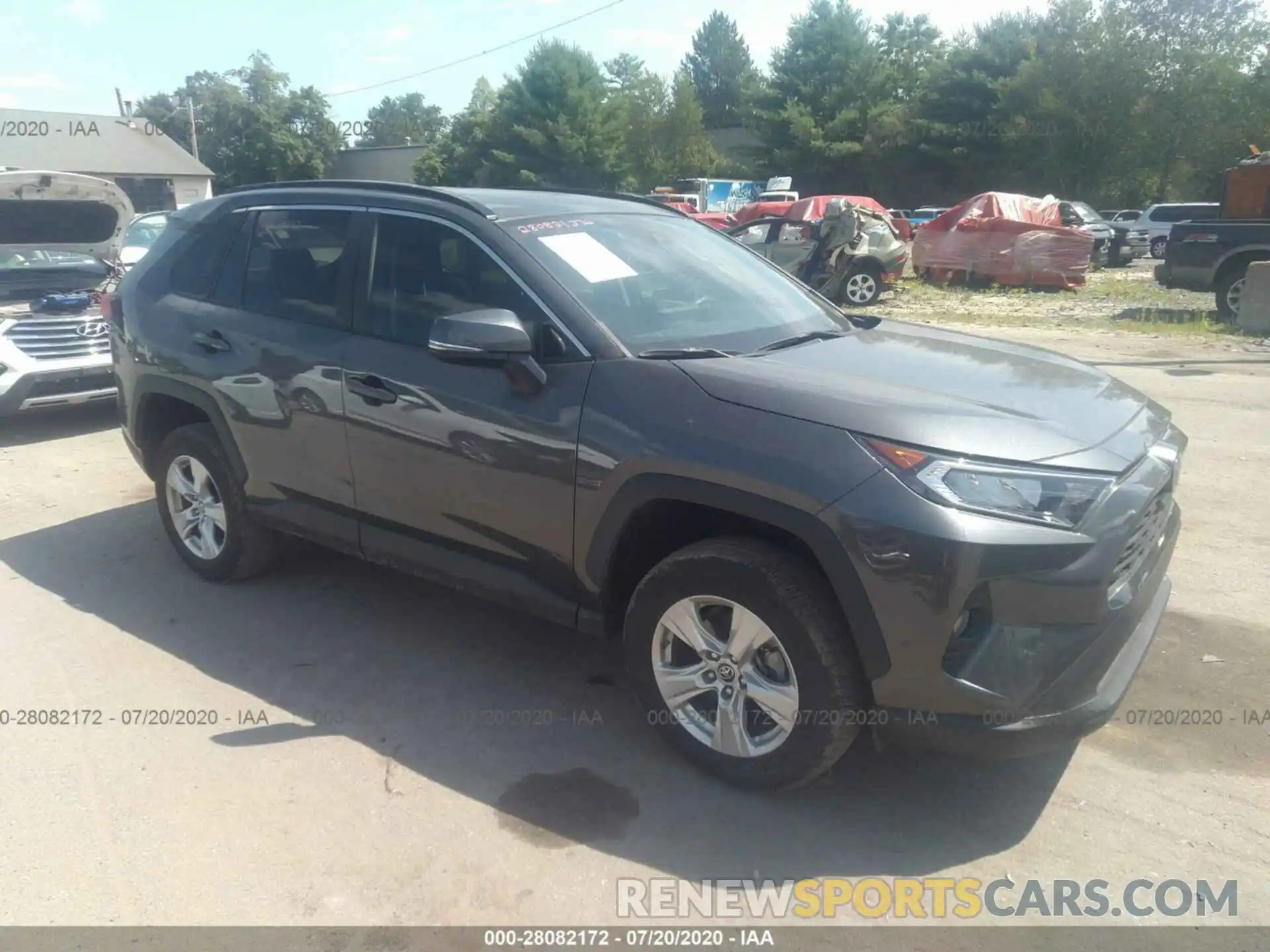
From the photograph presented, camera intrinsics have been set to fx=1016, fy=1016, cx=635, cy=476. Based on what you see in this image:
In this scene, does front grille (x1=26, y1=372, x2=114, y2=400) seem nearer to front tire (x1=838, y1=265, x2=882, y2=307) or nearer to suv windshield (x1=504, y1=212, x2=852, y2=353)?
suv windshield (x1=504, y1=212, x2=852, y2=353)

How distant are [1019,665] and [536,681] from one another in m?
1.95

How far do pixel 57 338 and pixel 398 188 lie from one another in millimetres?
5018

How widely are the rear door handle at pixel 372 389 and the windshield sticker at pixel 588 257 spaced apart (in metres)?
0.82

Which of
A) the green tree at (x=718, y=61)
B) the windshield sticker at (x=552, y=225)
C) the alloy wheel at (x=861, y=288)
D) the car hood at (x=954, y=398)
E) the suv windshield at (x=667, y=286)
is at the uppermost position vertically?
the green tree at (x=718, y=61)

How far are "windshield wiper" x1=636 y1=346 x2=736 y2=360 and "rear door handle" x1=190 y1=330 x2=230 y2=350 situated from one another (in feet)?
7.12

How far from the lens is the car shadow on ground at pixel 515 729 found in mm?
3047

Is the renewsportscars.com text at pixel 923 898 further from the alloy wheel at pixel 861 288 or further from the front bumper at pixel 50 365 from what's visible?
the alloy wheel at pixel 861 288

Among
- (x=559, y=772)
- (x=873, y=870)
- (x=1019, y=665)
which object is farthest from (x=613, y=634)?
(x=1019, y=665)

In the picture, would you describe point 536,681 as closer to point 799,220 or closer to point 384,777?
point 384,777

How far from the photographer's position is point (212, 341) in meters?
4.59

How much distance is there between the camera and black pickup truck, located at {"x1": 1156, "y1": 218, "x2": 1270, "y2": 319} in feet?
44.5

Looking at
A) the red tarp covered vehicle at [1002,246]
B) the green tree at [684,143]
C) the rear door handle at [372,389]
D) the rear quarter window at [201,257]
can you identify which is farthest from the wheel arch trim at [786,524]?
the green tree at [684,143]

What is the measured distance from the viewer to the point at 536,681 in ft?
13.2

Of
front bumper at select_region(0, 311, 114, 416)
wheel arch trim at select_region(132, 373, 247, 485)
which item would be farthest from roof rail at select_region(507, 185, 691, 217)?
front bumper at select_region(0, 311, 114, 416)
